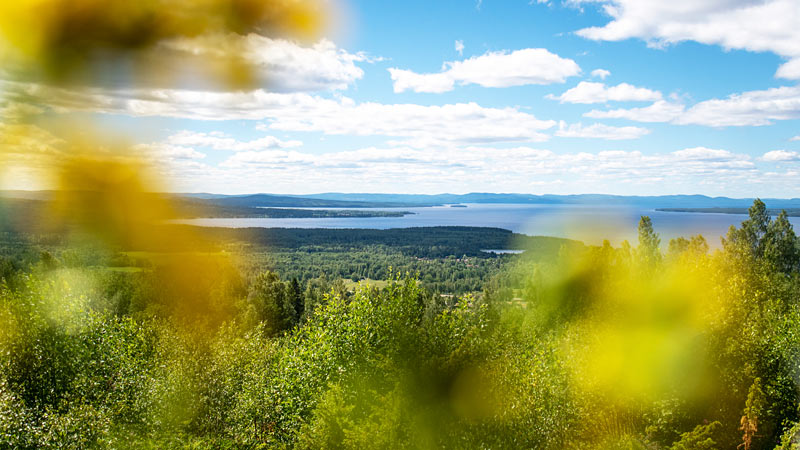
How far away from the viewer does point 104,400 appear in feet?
48.7

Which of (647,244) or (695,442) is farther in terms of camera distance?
(647,244)

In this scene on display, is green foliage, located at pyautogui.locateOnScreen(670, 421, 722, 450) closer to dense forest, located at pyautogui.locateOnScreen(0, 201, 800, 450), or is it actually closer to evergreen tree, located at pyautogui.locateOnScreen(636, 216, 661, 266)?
dense forest, located at pyautogui.locateOnScreen(0, 201, 800, 450)

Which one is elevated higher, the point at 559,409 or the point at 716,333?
the point at 716,333

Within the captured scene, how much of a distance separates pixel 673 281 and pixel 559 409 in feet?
41.8

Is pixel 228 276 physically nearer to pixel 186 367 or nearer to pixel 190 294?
pixel 190 294

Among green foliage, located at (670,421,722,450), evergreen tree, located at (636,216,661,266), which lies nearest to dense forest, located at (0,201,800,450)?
green foliage, located at (670,421,722,450)

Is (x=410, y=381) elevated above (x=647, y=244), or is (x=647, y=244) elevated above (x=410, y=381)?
(x=647, y=244)

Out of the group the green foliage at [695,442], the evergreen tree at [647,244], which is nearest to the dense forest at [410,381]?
the green foliage at [695,442]

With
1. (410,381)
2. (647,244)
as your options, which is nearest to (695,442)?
(410,381)

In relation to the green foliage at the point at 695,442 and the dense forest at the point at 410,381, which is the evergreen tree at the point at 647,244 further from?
the green foliage at the point at 695,442

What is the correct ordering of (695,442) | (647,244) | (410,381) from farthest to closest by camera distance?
(647,244)
(695,442)
(410,381)

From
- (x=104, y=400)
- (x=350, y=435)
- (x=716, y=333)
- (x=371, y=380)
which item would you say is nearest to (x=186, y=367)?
(x=104, y=400)

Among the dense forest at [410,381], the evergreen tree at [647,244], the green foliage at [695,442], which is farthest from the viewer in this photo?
the evergreen tree at [647,244]

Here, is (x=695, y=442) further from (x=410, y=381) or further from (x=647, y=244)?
(x=647, y=244)
